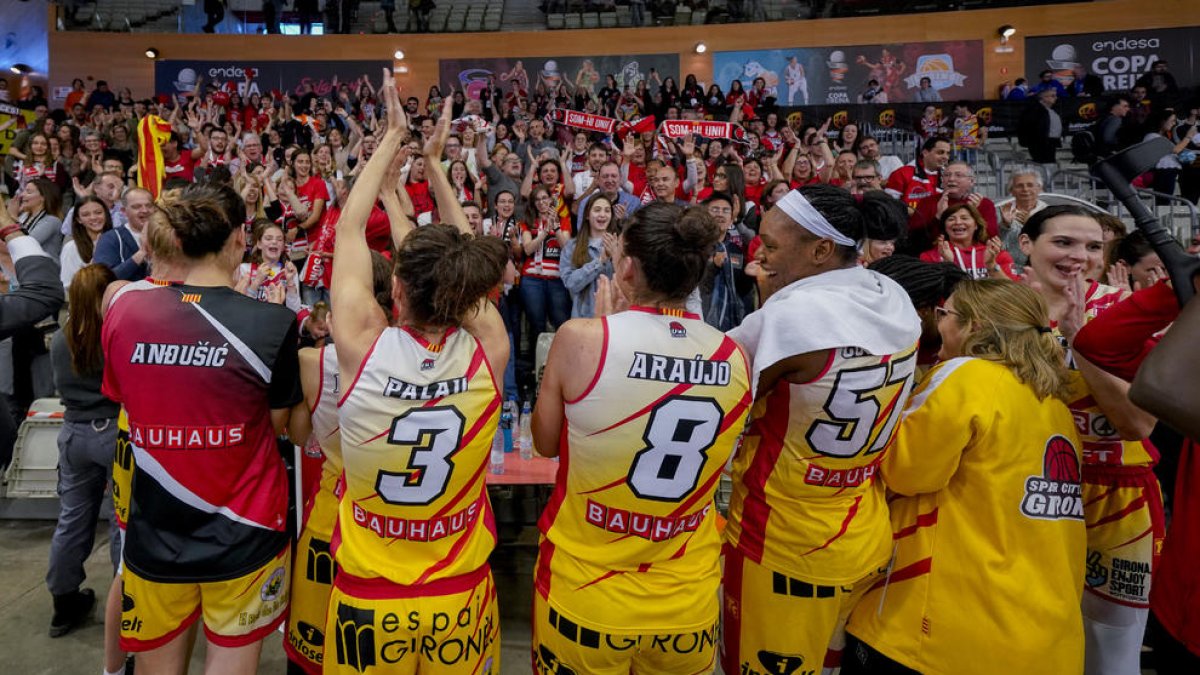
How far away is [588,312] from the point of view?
557cm

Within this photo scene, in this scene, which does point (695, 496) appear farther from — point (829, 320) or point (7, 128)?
point (7, 128)

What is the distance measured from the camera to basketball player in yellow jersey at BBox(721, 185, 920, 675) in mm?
1864

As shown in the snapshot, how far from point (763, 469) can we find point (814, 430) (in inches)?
8.1

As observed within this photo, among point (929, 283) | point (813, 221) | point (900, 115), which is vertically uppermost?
point (900, 115)

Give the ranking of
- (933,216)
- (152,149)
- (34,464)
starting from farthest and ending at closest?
(933,216)
(34,464)
(152,149)

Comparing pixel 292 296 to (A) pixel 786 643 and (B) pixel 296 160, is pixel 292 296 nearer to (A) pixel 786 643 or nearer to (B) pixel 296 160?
(B) pixel 296 160

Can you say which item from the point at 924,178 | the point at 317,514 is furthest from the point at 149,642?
the point at 924,178

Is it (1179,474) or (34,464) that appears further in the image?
(34,464)

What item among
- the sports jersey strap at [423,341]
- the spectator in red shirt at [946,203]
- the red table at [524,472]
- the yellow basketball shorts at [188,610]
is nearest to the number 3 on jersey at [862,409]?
the sports jersey strap at [423,341]

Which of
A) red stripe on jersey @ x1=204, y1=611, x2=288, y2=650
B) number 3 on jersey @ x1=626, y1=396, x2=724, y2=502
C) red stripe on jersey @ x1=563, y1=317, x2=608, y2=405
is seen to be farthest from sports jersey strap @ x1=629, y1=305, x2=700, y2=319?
red stripe on jersey @ x1=204, y1=611, x2=288, y2=650

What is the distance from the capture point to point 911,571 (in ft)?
6.29

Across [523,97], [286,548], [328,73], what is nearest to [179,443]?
[286,548]

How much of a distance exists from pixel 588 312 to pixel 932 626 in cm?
398

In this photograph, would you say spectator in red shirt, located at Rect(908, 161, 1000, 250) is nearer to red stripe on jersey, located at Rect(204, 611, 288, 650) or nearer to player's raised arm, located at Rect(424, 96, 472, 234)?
player's raised arm, located at Rect(424, 96, 472, 234)
